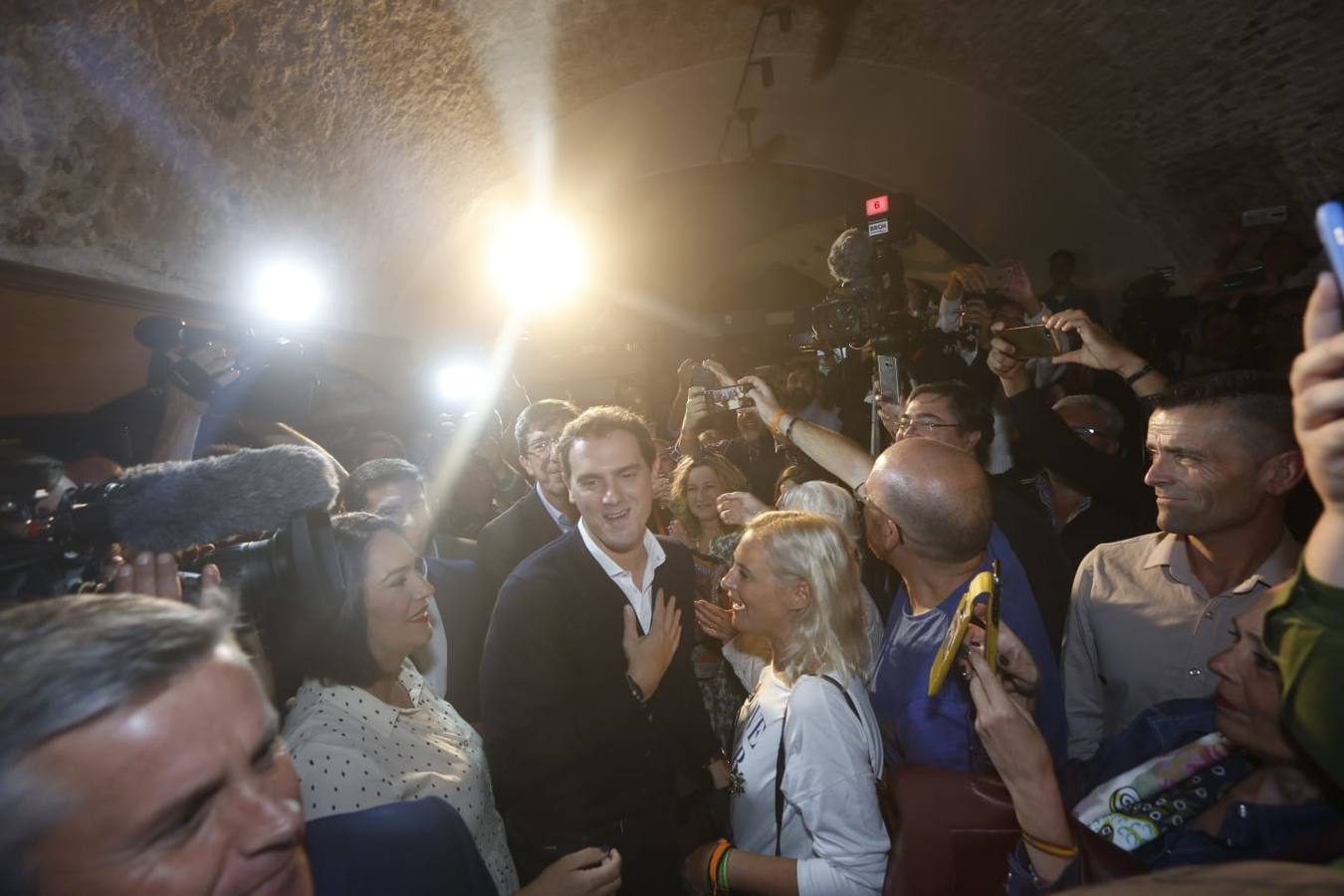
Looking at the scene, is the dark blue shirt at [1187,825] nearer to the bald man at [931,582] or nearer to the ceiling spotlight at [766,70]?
the bald man at [931,582]

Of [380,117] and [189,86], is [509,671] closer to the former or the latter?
[189,86]

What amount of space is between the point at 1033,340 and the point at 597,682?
2128mm

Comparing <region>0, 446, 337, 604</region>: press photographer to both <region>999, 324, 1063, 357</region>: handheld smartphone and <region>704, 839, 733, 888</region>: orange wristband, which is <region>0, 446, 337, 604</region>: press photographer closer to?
<region>704, 839, 733, 888</region>: orange wristband

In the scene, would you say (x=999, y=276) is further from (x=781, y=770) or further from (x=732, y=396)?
(x=781, y=770)

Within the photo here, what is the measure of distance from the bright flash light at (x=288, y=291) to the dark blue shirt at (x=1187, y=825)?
5.93 meters

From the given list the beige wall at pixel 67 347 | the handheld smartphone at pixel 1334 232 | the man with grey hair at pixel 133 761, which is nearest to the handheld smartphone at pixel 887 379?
the handheld smartphone at pixel 1334 232

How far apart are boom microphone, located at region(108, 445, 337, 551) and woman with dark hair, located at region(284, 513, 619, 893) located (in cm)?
24

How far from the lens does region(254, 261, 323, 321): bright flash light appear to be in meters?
5.27

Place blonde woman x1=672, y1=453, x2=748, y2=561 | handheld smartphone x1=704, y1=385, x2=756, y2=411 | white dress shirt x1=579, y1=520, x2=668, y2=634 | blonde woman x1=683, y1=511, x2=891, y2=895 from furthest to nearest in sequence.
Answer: blonde woman x1=672, y1=453, x2=748, y2=561, handheld smartphone x1=704, y1=385, x2=756, y2=411, white dress shirt x1=579, y1=520, x2=668, y2=634, blonde woman x1=683, y1=511, x2=891, y2=895

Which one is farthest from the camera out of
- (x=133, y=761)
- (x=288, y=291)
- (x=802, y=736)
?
(x=288, y=291)

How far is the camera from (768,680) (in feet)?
6.86

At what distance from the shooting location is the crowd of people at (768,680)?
0.84 metres

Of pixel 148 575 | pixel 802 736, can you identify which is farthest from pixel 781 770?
pixel 148 575

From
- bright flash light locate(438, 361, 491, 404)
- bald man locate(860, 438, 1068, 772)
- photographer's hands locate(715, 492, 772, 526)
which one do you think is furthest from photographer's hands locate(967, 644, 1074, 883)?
bright flash light locate(438, 361, 491, 404)
